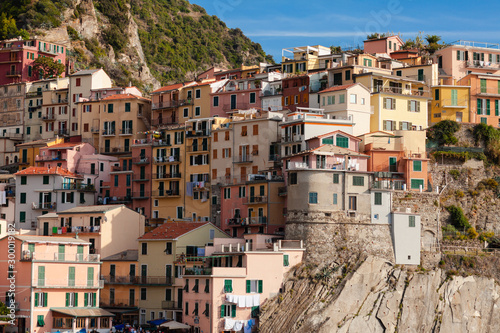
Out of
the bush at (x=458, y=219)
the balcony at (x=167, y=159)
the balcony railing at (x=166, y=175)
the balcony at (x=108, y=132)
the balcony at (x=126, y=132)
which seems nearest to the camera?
the bush at (x=458, y=219)

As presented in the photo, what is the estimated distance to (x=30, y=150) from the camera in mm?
108625

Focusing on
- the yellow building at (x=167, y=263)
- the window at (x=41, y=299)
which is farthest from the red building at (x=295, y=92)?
the window at (x=41, y=299)

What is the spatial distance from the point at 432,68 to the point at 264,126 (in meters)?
21.4

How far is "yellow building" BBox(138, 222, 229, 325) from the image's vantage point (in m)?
82.3

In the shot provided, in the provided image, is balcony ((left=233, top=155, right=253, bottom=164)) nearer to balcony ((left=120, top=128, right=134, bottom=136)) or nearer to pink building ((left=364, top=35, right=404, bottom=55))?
balcony ((left=120, top=128, right=134, bottom=136))

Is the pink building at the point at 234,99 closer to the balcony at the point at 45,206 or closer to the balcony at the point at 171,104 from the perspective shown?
the balcony at the point at 171,104

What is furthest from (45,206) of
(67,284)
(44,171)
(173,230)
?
(67,284)

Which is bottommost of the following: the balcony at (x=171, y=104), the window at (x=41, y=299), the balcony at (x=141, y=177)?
the window at (x=41, y=299)

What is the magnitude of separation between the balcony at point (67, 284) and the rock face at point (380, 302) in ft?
47.0

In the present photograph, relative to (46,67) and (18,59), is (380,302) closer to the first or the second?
(46,67)

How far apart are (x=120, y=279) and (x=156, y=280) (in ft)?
11.3

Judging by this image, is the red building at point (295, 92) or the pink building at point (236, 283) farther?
the red building at point (295, 92)

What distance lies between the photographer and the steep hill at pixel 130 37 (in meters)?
133

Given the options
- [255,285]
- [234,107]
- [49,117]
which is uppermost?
[49,117]
